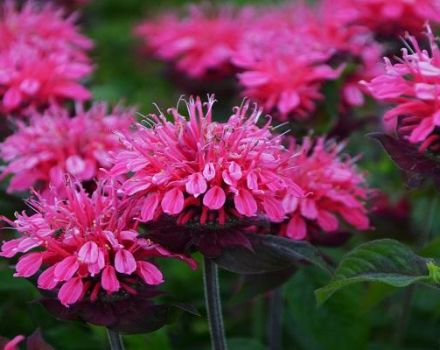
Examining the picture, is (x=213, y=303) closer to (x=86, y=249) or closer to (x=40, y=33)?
(x=86, y=249)

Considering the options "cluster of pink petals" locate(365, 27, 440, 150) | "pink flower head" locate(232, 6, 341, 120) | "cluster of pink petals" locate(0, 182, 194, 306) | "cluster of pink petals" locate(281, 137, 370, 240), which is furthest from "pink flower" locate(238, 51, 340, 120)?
"cluster of pink petals" locate(0, 182, 194, 306)

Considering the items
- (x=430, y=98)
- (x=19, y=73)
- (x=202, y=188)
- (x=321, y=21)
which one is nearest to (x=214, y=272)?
(x=202, y=188)

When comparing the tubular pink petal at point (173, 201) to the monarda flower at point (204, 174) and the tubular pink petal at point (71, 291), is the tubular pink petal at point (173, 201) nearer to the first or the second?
the monarda flower at point (204, 174)

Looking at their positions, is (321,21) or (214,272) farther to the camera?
(321,21)

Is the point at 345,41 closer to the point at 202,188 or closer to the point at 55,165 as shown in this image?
the point at 55,165

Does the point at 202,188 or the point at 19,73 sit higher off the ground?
the point at 202,188

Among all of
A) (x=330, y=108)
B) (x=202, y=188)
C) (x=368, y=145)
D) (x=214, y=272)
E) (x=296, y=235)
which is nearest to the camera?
(x=202, y=188)
